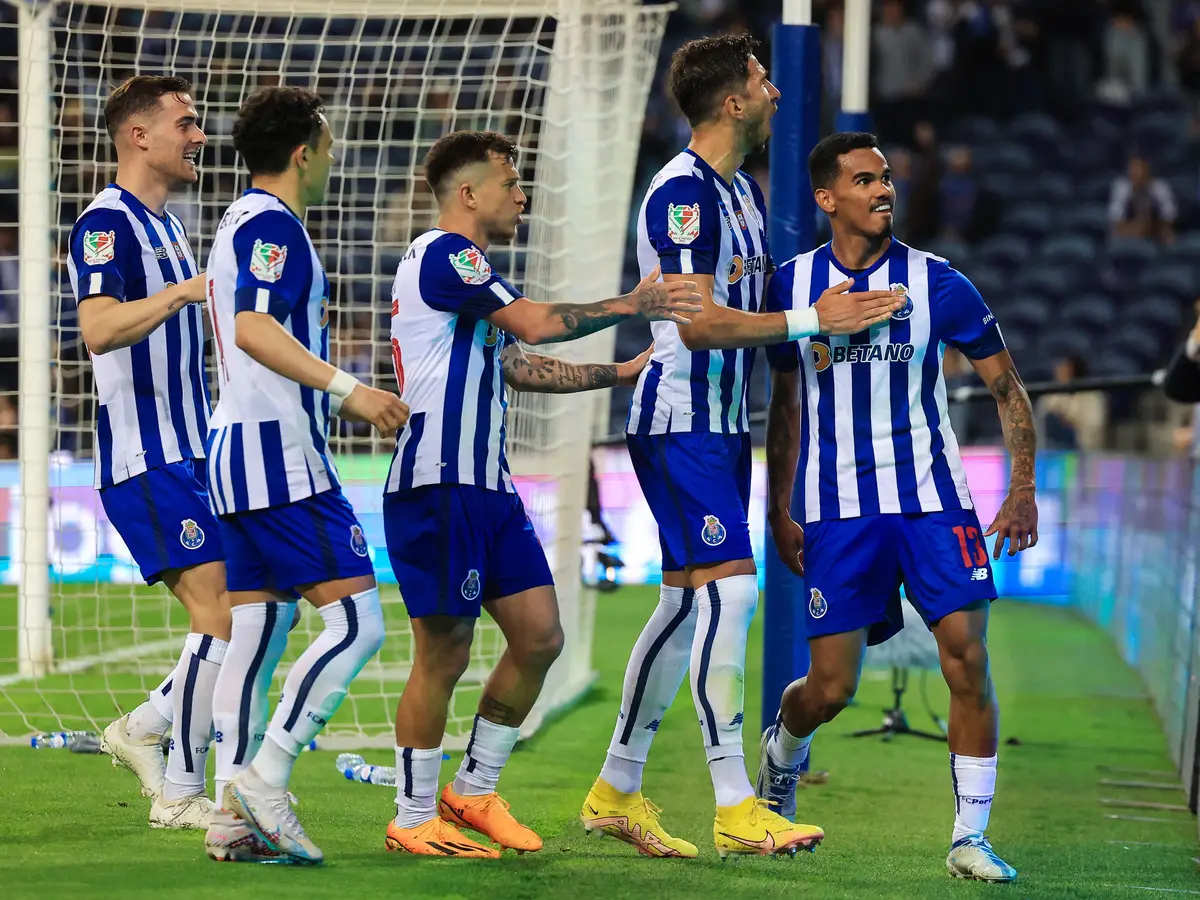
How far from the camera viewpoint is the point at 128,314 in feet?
14.9

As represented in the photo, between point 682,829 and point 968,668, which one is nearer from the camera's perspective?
point 968,668

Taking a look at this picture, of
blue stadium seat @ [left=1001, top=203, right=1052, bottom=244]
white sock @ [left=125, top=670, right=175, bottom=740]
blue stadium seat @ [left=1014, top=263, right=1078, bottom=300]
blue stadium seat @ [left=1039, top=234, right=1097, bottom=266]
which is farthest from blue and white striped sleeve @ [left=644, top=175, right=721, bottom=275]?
blue stadium seat @ [left=1001, top=203, right=1052, bottom=244]

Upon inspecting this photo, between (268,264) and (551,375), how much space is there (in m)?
0.94

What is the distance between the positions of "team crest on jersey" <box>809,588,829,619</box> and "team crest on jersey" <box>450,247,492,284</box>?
1221 millimetres

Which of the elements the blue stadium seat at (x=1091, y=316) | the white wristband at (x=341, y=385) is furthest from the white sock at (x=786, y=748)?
the blue stadium seat at (x=1091, y=316)

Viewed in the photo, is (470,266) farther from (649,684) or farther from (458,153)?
(649,684)

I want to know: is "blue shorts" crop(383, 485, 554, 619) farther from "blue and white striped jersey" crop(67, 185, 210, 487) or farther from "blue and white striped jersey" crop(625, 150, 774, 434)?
"blue and white striped jersey" crop(67, 185, 210, 487)

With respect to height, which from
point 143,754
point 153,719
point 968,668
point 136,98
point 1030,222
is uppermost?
point 1030,222

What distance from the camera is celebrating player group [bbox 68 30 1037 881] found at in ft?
13.6

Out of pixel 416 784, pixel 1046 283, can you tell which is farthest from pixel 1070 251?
pixel 416 784

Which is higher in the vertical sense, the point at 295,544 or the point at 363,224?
the point at 363,224

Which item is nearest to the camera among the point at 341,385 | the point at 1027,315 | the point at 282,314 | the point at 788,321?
the point at 341,385

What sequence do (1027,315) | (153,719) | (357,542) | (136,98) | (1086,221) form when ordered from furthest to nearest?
1. (1086,221)
2. (1027,315)
3. (153,719)
4. (136,98)
5. (357,542)

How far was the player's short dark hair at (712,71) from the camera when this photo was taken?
457 cm
